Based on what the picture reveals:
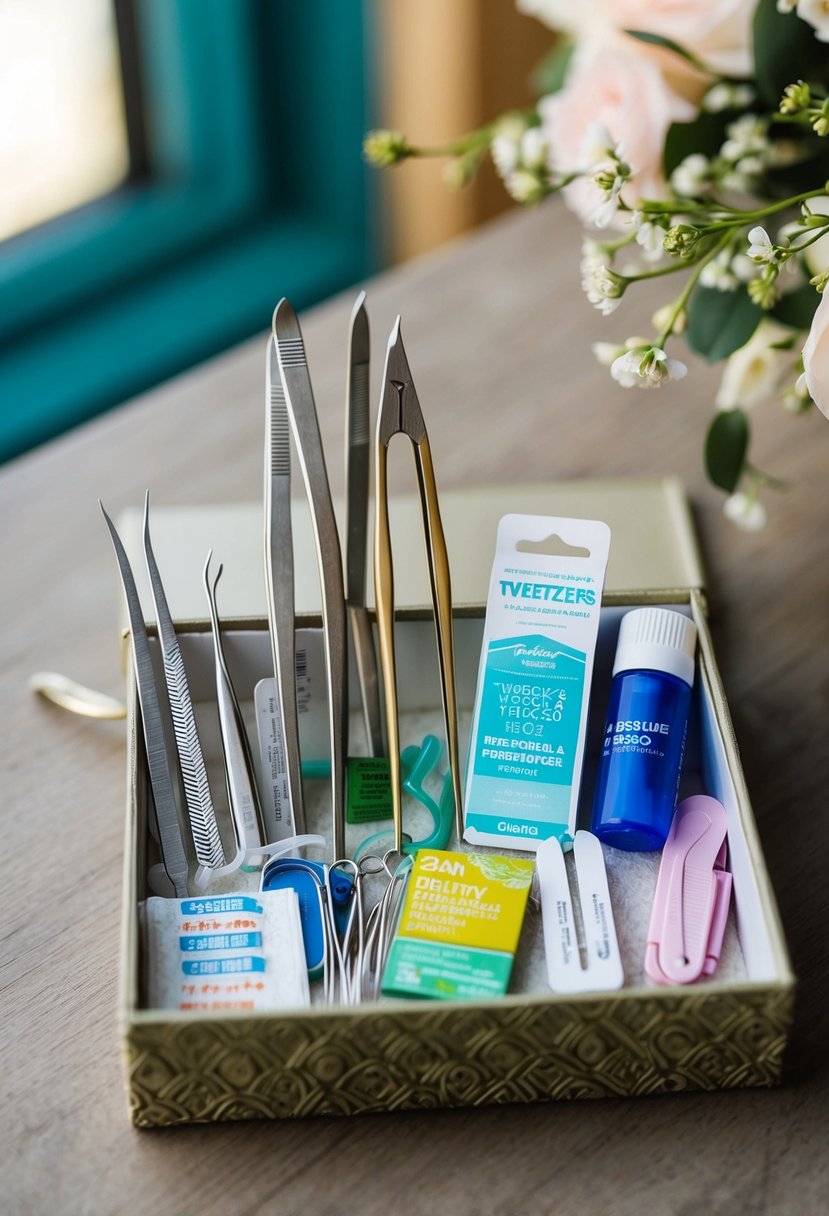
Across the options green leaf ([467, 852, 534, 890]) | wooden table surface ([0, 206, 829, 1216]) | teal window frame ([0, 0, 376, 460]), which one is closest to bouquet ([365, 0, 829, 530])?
wooden table surface ([0, 206, 829, 1216])

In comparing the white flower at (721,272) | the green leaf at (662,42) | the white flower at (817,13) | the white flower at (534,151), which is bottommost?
the white flower at (721,272)

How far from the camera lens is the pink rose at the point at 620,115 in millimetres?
652

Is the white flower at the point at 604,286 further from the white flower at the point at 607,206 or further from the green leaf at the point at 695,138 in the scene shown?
the green leaf at the point at 695,138

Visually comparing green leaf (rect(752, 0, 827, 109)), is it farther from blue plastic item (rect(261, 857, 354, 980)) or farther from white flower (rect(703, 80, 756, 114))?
blue plastic item (rect(261, 857, 354, 980))

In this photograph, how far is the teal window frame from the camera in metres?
1.35

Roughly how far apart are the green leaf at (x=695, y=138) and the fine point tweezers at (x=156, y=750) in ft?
1.17

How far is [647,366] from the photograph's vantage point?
0.52 m

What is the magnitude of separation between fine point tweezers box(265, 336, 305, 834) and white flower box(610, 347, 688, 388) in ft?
0.47

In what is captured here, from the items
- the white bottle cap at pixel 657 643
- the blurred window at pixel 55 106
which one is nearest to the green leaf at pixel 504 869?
the white bottle cap at pixel 657 643

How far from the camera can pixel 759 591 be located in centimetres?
73

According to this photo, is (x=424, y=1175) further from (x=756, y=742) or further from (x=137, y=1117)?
(x=756, y=742)

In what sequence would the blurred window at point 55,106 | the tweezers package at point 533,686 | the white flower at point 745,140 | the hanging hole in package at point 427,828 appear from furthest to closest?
the blurred window at point 55,106 → the white flower at point 745,140 → the tweezers package at point 533,686 → the hanging hole in package at point 427,828

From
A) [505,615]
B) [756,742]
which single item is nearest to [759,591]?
[756,742]

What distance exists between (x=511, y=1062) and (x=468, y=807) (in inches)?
4.9
